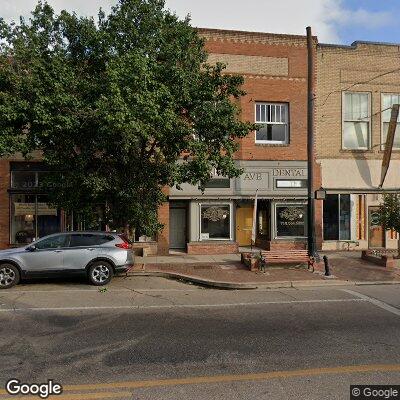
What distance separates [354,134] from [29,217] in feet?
50.3

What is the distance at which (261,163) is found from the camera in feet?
59.4

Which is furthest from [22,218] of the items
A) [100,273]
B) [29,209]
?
[100,273]

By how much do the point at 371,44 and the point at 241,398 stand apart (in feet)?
63.3

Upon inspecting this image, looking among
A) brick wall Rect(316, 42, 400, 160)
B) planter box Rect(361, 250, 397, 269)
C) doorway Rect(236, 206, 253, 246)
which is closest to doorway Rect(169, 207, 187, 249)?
doorway Rect(236, 206, 253, 246)

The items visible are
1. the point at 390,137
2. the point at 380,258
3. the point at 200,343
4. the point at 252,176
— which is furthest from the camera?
the point at 390,137

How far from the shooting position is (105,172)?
1233 cm

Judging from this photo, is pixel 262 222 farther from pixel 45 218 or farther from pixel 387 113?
pixel 45 218

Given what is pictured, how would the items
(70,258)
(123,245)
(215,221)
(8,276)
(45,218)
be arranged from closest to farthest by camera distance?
(8,276) < (70,258) < (123,245) < (45,218) < (215,221)

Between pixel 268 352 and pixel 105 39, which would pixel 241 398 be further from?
pixel 105 39

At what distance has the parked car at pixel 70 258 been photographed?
1112 cm

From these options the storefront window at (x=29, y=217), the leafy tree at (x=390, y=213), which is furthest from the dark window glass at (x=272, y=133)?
the storefront window at (x=29, y=217)

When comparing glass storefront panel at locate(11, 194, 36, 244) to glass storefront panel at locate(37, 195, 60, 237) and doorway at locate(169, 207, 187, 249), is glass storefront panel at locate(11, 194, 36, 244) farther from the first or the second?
doorway at locate(169, 207, 187, 249)

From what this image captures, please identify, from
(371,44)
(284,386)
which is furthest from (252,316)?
(371,44)

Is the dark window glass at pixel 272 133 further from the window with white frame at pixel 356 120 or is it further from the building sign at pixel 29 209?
the building sign at pixel 29 209
